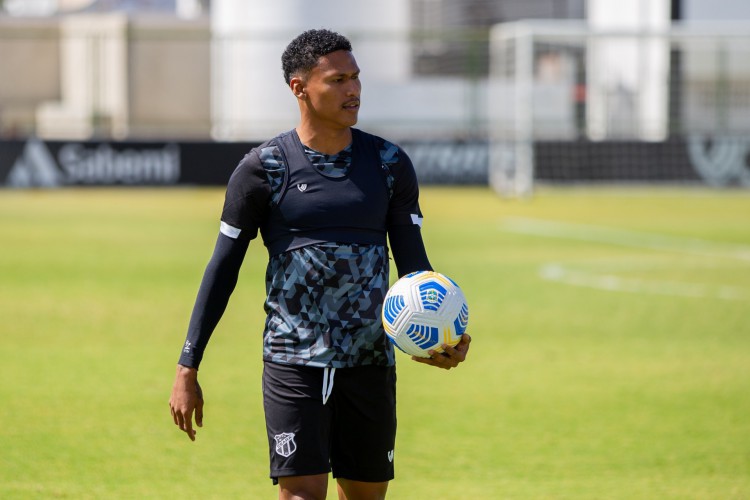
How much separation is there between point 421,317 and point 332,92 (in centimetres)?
97

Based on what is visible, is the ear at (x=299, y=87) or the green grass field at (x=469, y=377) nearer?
the ear at (x=299, y=87)

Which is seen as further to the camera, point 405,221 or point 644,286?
point 644,286

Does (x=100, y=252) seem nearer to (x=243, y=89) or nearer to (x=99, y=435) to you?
(x=99, y=435)

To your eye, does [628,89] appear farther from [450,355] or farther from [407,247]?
[450,355]

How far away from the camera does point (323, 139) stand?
5.27 metres

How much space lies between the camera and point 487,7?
50.0m

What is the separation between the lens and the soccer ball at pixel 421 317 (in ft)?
16.8

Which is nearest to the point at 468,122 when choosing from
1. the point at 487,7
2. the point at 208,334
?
the point at 487,7

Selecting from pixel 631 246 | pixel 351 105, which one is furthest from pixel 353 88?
pixel 631 246

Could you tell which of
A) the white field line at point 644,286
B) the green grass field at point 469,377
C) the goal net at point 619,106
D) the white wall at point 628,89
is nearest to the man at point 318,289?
the green grass field at point 469,377

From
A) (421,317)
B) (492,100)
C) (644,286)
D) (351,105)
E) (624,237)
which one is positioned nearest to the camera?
(421,317)

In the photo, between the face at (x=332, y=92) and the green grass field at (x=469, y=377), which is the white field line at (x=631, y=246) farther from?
the face at (x=332, y=92)

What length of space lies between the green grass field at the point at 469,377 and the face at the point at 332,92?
2680 mm

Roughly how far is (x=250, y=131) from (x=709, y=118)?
12.1 meters
